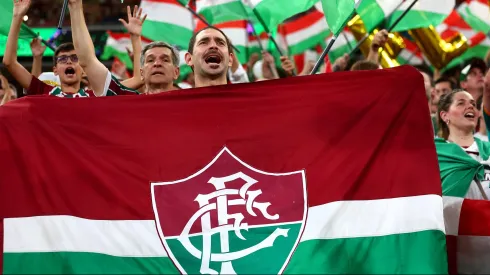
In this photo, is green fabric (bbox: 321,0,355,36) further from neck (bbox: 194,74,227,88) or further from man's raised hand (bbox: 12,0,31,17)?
man's raised hand (bbox: 12,0,31,17)

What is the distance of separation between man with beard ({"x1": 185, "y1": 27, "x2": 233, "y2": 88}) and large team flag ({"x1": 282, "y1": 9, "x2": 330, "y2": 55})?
4.81 meters

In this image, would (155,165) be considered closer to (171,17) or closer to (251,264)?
(251,264)

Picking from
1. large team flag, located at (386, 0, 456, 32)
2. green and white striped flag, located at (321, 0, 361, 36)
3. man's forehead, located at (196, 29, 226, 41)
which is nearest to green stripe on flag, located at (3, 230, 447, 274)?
man's forehead, located at (196, 29, 226, 41)

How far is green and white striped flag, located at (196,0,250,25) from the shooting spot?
8.12m

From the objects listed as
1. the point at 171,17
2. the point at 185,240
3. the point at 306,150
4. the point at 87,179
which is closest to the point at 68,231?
the point at 87,179

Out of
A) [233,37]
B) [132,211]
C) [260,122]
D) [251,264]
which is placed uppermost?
[233,37]

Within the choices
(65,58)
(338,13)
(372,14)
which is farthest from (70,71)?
(372,14)

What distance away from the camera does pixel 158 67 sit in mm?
5520

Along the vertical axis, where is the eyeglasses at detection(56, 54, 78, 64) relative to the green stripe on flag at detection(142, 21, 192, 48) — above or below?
below

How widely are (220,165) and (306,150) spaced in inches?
16.9

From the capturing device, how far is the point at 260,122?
177 inches

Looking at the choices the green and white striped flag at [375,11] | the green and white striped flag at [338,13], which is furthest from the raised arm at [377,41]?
the green and white striped flag at [338,13]

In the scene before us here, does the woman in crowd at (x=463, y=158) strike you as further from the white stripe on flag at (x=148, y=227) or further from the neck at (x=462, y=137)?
the white stripe on flag at (x=148, y=227)

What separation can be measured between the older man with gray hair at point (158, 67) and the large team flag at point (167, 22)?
3446 mm
